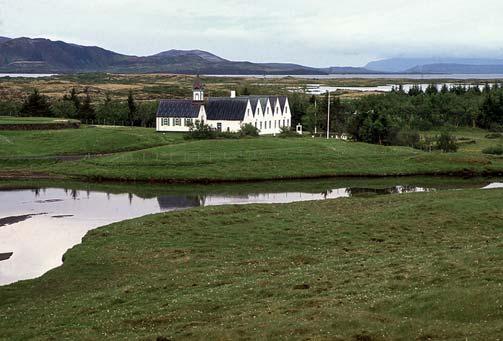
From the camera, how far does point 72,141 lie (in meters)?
Answer: 89.2

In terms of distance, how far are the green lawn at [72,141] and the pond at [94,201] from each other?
15.7 m

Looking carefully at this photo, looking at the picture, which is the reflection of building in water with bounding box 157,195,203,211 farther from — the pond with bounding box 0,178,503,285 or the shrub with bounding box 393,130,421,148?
the shrub with bounding box 393,130,421,148

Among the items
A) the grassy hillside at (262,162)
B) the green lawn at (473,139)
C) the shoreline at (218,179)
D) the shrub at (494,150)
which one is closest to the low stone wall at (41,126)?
the grassy hillside at (262,162)

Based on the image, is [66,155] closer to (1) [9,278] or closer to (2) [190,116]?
(2) [190,116]

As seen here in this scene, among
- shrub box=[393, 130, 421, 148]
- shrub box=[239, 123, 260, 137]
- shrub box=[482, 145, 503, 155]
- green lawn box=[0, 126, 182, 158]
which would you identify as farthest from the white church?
shrub box=[482, 145, 503, 155]

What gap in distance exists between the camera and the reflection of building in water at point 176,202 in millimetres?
56781

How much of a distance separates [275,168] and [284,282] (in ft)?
162

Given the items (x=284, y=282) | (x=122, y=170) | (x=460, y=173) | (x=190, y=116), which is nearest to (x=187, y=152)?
(x=122, y=170)

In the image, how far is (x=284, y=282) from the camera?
27.5m

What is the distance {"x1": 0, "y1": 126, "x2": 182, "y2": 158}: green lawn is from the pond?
51.7ft

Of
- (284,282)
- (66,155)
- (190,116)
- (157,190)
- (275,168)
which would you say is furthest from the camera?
(190,116)

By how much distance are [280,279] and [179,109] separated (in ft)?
260

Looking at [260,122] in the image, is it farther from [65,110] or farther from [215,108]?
[65,110]

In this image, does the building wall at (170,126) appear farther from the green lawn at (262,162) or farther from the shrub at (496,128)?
the shrub at (496,128)
